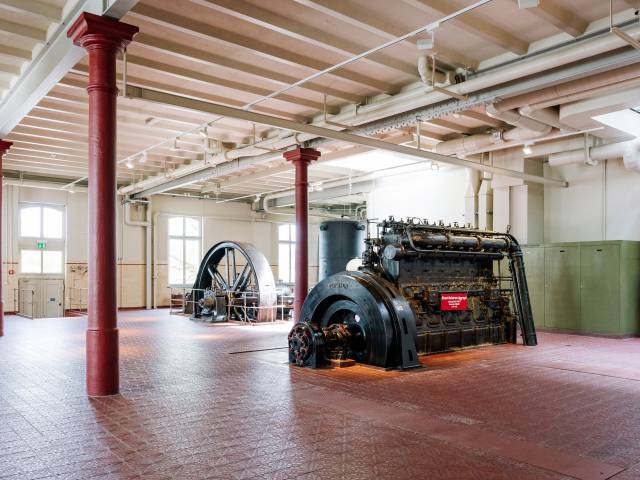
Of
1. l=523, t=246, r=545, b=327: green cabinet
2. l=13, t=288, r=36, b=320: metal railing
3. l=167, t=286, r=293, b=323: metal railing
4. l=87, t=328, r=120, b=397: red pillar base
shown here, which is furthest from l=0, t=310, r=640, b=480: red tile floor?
l=13, t=288, r=36, b=320: metal railing

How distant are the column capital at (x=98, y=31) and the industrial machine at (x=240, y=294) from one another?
27.9 ft

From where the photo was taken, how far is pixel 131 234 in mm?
19047

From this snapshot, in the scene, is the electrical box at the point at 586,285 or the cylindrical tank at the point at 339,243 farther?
the cylindrical tank at the point at 339,243

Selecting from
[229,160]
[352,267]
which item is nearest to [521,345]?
[352,267]

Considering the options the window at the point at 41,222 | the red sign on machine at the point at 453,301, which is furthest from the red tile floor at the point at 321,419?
the window at the point at 41,222

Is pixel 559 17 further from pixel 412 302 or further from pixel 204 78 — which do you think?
pixel 204 78

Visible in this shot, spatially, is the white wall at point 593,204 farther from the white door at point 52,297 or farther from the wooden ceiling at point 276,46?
the white door at point 52,297

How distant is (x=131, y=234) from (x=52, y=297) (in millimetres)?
3259

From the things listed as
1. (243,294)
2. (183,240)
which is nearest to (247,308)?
(243,294)

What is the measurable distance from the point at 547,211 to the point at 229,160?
7.43 meters

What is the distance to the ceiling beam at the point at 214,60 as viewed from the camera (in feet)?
22.4

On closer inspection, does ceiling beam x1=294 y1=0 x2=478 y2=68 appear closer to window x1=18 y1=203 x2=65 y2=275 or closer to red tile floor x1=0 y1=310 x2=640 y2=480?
red tile floor x1=0 y1=310 x2=640 y2=480

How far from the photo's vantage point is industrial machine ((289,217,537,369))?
291 inches

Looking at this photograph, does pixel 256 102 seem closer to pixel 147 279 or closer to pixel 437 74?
pixel 437 74
